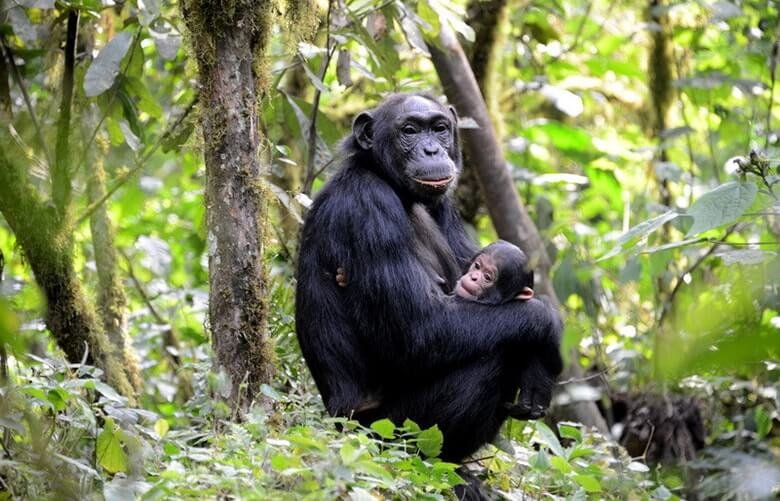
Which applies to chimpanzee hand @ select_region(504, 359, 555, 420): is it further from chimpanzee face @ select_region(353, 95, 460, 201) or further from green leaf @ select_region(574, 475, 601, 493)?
chimpanzee face @ select_region(353, 95, 460, 201)

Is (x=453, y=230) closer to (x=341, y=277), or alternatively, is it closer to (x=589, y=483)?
(x=341, y=277)

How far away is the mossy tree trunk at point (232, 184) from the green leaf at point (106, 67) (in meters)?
→ 0.74

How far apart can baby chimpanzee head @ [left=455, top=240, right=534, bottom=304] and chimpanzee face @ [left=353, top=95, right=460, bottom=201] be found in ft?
1.32

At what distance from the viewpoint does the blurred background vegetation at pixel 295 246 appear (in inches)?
116

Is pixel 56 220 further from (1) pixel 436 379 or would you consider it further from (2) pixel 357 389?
(1) pixel 436 379

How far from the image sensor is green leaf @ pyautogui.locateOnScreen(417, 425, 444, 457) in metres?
3.88

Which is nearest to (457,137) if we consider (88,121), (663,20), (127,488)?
(88,121)

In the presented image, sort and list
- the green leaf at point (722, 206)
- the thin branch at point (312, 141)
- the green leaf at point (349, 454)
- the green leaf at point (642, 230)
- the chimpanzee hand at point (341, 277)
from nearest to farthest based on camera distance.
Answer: the green leaf at point (349, 454) < the green leaf at point (722, 206) < the green leaf at point (642, 230) < the chimpanzee hand at point (341, 277) < the thin branch at point (312, 141)

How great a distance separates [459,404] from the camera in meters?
4.40

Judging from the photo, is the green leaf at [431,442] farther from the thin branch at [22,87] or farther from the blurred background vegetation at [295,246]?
the thin branch at [22,87]

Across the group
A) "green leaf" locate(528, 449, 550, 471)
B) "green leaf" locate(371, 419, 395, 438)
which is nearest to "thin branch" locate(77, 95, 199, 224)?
"green leaf" locate(371, 419, 395, 438)

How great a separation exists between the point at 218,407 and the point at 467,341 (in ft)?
4.89

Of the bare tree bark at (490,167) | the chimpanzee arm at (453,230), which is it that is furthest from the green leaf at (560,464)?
the bare tree bark at (490,167)

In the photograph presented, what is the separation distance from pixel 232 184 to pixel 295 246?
1.91m
